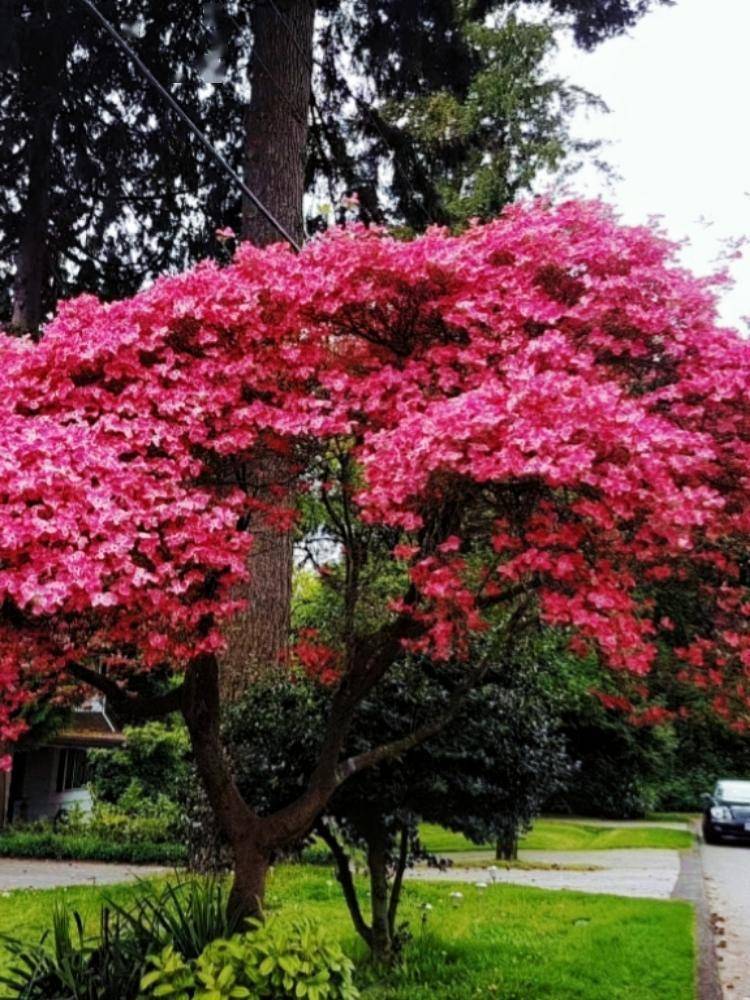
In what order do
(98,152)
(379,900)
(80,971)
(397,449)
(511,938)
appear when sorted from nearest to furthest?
(397,449) → (80,971) → (379,900) → (511,938) → (98,152)

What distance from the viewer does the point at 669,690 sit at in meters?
5.19

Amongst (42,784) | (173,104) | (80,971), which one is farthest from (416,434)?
(42,784)

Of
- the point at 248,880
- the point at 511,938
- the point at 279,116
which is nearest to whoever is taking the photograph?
the point at 248,880

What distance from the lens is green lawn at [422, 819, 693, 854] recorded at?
1718 centimetres

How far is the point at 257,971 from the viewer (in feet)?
12.6

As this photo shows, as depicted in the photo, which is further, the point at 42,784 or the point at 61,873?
the point at 42,784

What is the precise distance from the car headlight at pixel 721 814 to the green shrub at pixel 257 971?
634 inches

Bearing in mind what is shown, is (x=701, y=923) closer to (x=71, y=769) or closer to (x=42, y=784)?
(x=42, y=784)

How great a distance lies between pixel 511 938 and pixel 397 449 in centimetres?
539

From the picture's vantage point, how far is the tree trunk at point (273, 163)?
8609mm

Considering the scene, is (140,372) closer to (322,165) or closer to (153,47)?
(153,47)

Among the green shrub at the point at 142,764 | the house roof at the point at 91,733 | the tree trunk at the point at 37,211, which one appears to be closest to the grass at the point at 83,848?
the green shrub at the point at 142,764

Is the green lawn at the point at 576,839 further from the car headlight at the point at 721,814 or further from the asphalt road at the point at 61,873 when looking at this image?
the asphalt road at the point at 61,873

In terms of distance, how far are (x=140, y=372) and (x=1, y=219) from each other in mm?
9370
